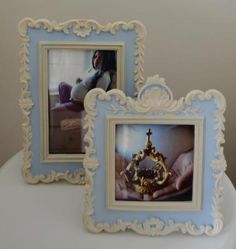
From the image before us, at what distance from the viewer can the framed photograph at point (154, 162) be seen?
69 cm

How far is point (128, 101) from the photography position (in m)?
0.69

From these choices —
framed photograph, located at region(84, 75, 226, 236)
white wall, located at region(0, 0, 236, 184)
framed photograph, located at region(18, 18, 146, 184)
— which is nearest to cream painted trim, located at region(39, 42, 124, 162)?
framed photograph, located at region(18, 18, 146, 184)

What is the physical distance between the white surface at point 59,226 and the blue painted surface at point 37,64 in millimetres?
44

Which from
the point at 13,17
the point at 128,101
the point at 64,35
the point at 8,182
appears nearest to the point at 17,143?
the point at 13,17

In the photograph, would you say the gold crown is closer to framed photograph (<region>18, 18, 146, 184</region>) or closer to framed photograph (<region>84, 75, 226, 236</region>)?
framed photograph (<region>84, 75, 226, 236</region>)

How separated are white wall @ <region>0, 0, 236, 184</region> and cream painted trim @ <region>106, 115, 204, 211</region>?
2.05 ft

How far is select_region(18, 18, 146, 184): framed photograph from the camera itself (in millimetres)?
848

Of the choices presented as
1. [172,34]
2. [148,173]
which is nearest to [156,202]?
[148,173]

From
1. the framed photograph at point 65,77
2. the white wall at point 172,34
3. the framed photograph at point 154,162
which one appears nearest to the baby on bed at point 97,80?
the framed photograph at point 65,77

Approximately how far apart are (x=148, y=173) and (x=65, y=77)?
0.28 metres

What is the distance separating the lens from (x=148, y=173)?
0.71 metres

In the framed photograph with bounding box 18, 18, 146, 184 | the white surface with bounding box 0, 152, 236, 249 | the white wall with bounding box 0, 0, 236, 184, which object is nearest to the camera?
the white surface with bounding box 0, 152, 236, 249

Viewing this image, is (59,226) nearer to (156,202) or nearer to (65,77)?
(156,202)

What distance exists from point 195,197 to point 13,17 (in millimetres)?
827
